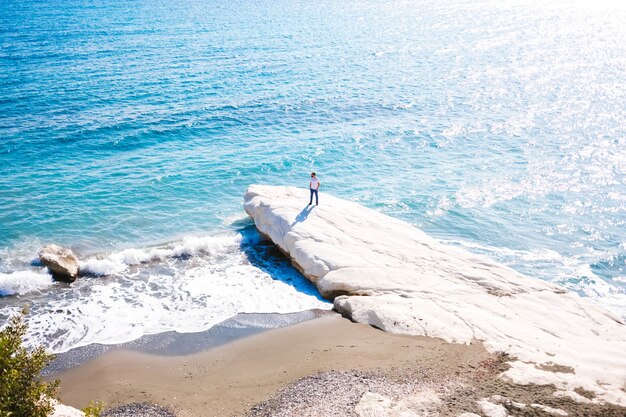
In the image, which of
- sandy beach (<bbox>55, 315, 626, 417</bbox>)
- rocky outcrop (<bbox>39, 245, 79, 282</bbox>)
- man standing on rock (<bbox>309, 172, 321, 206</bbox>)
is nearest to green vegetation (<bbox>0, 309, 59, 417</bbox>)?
sandy beach (<bbox>55, 315, 626, 417</bbox>)

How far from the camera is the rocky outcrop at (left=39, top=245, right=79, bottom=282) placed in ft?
92.6

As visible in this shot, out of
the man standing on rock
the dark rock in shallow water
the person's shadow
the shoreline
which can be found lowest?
the shoreline

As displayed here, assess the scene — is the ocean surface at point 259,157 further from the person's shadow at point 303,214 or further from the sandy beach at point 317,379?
the sandy beach at point 317,379

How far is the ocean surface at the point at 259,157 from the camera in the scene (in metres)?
28.6

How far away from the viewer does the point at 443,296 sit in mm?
25594

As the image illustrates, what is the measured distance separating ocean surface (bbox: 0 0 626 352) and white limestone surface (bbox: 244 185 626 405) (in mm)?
1970

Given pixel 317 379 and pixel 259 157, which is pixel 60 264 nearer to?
pixel 317 379

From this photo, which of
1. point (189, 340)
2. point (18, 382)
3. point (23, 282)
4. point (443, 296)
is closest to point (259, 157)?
point (23, 282)

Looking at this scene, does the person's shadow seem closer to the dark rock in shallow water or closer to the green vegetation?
the dark rock in shallow water

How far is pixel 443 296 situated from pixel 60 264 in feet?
65.6

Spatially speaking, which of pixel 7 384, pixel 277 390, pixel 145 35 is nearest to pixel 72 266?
pixel 277 390

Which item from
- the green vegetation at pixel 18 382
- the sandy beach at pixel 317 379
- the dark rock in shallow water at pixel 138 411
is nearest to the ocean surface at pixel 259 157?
the sandy beach at pixel 317 379

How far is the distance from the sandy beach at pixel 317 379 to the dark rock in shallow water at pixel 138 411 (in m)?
0.32

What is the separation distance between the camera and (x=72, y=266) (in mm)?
28609
